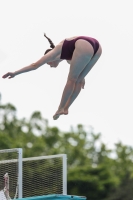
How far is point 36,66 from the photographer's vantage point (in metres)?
14.7

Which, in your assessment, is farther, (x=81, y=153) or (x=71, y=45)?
A: (x=81, y=153)

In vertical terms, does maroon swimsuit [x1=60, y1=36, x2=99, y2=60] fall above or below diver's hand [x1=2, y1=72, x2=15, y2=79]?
above

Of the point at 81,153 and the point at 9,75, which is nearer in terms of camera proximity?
the point at 9,75

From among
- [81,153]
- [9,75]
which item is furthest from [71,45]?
[81,153]

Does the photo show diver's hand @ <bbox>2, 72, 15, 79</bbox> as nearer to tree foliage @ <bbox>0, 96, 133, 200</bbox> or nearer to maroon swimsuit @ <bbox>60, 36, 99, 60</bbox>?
maroon swimsuit @ <bbox>60, 36, 99, 60</bbox>

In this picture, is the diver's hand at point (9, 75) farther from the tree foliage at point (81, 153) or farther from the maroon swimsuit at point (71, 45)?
the tree foliage at point (81, 153)

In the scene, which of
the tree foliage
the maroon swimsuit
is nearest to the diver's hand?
the maroon swimsuit

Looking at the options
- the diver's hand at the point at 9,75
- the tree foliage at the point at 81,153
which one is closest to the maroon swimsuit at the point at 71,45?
the diver's hand at the point at 9,75

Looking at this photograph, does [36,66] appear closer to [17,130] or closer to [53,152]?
[53,152]

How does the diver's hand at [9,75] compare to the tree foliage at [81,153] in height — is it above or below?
below

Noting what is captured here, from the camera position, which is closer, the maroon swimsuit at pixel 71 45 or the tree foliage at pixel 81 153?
the maroon swimsuit at pixel 71 45

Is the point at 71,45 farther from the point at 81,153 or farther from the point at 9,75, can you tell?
the point at 81,153

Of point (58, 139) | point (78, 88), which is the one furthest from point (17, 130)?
point (78, 88)

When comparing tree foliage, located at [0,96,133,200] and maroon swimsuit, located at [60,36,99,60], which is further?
tree foliage, located at [0,96,133,200]
